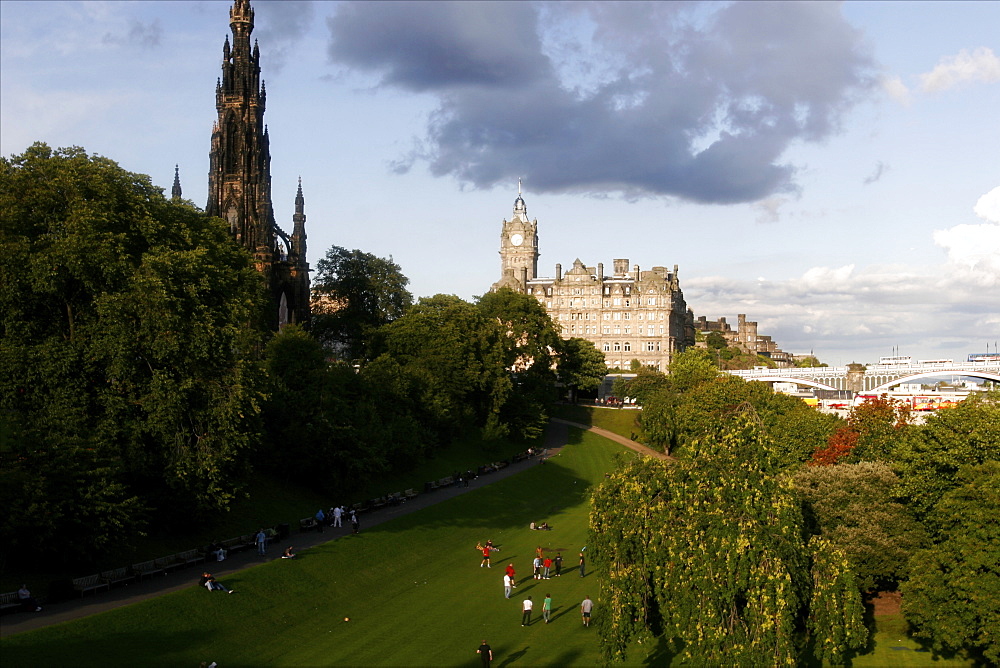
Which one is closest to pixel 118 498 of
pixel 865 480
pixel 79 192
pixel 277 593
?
pixel 277 593

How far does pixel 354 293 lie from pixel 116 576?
68919 millimetres

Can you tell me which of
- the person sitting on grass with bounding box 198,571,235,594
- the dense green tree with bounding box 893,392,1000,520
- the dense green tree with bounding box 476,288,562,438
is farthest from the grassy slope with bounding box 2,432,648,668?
the dense green tree with bounding box 476,288,562,438

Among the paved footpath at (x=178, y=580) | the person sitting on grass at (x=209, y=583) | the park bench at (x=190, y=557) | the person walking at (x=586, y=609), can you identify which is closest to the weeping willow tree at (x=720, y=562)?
the person walking at (x=586, y=609)

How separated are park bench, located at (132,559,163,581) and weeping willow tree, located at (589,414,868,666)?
17650 millimetres

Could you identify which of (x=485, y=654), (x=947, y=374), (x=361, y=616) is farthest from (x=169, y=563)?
(x=947, y=374)

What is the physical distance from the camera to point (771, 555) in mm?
26406

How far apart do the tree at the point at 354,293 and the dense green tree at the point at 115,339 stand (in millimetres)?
57949

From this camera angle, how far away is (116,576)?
35.3 metres

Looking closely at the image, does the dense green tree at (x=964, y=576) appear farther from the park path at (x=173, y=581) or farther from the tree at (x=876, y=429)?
the park path at (x=173, y=581)

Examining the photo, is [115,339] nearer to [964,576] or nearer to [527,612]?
[527,612]

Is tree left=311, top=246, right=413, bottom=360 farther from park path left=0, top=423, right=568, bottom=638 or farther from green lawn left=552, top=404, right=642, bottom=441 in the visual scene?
park path left=0, top=423, right=568, bottom=638

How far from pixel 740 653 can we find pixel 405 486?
37.4 m

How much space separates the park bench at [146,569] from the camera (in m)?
36.0

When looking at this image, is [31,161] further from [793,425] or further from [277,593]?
[793,425]
